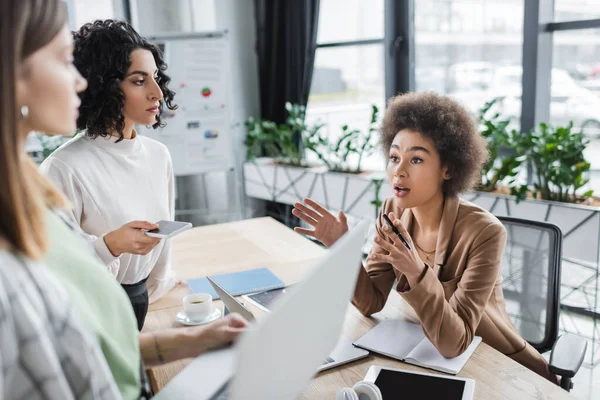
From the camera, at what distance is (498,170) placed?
9.93 ft

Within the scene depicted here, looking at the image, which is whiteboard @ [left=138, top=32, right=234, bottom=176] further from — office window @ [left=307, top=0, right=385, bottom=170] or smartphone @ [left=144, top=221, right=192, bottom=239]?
smartphone @ [left=144, top=221, right=192, bottom=239]

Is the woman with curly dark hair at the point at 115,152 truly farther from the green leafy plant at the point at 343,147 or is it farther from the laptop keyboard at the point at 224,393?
the green leafy plant at the point at 343,147

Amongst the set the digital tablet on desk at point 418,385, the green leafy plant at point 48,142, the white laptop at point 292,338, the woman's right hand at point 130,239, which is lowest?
the digital tablet on desk at point 418,385

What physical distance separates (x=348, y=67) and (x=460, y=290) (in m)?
3.23

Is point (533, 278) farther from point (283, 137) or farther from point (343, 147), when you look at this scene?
point (283, 137)

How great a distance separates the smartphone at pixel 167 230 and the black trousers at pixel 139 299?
308 millimetres

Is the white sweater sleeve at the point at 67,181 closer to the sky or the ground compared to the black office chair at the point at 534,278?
closer to the sky

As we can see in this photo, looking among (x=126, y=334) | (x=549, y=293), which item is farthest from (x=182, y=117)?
(x=126, y=334)

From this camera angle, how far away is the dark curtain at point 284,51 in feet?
14.6

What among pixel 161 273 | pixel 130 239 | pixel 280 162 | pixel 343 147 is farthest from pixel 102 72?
pixel 280 162

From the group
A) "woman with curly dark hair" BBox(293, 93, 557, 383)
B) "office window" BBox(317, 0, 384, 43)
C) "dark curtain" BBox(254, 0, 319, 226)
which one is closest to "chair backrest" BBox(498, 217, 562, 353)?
"woman with curly dark hair" BBox(293, 93, 557, 383)

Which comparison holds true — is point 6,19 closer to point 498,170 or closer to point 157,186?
point 157,186

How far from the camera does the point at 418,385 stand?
124 cm

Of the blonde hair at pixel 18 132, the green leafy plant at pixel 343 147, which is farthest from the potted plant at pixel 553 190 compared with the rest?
the blonde hair at pixel 18 132
